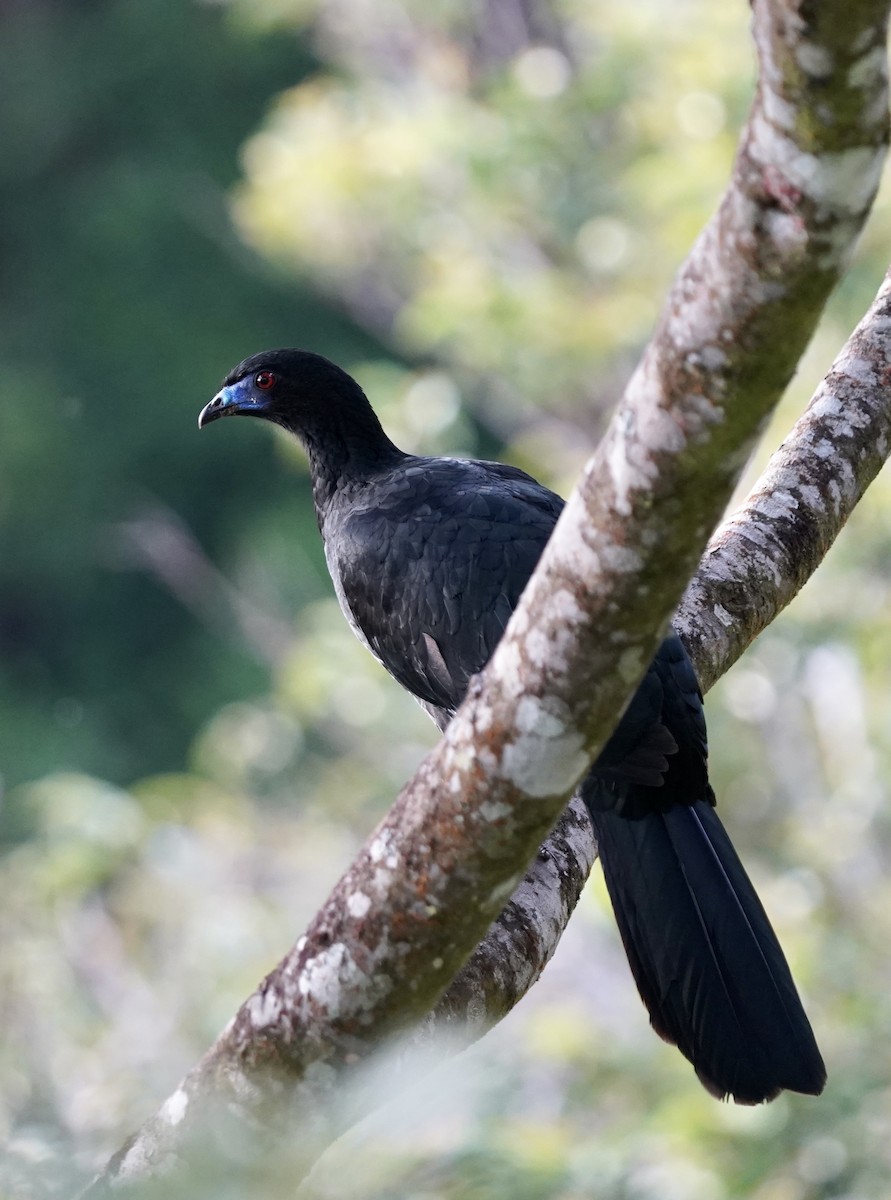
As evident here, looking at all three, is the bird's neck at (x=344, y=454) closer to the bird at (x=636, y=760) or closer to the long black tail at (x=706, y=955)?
the bird at (x=636, y=760)

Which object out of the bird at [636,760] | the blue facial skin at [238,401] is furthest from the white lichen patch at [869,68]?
the blue facial skin at [238,401]

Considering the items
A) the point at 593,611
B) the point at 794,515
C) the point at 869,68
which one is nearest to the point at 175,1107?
the point at 593,611

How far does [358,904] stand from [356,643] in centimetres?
607

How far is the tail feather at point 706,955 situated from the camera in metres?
2.66

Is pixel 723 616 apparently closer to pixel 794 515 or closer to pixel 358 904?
pixel 794 515

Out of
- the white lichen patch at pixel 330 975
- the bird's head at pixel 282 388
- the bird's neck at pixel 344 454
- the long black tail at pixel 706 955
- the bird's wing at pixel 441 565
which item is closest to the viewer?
the white lichen patch at pixel 330 975

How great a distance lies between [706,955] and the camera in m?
2.76

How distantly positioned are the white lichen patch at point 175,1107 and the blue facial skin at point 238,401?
250cm

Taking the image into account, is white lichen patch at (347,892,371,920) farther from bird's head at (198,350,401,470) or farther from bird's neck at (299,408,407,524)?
bird's head at (198,350,401,470)

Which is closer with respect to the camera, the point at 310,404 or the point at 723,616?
the point at 723,616

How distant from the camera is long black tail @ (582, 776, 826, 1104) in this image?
8.72 feet

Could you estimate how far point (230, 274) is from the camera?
48.5ft

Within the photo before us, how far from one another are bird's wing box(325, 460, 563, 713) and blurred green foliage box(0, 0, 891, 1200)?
2.80ft

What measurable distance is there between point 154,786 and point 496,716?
9004 mm
